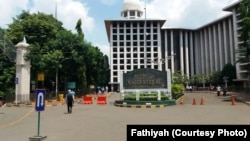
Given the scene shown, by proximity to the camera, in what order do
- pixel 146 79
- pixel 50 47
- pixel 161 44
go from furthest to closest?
pixel 161 44 → pixel 50 47 → pixel 146 79

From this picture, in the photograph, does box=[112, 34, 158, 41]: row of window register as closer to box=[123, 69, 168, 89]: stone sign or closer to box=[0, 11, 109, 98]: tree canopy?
box=[0, 11, 109, 98]: tree canopy

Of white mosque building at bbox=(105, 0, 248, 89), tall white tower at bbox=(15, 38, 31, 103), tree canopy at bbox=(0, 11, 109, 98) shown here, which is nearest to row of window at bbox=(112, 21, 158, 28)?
white mosque building at bbox=(105, 0, 248, 89)


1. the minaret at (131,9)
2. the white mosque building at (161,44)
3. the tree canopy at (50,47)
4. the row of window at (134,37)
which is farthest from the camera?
the row of window at (134,37)

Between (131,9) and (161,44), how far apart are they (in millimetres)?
18893

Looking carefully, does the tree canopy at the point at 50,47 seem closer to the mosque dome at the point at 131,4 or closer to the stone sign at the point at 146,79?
the stone sign at the point at 146,79

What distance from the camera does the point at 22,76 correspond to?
31656mm

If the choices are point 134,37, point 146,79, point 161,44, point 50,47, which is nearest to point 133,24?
point 134,37

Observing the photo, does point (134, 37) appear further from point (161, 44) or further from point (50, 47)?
point (50, 47)

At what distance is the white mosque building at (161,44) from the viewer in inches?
4417

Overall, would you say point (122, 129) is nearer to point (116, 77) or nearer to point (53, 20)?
point (53, 20)

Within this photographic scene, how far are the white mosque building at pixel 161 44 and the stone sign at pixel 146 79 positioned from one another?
263 ft

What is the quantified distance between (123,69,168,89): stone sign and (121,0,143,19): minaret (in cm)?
8815

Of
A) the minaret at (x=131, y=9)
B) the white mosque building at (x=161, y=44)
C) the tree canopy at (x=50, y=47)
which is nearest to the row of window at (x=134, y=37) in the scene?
the white mosque building at (x=161, y=44)

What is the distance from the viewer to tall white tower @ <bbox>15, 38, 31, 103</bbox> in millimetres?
31625
